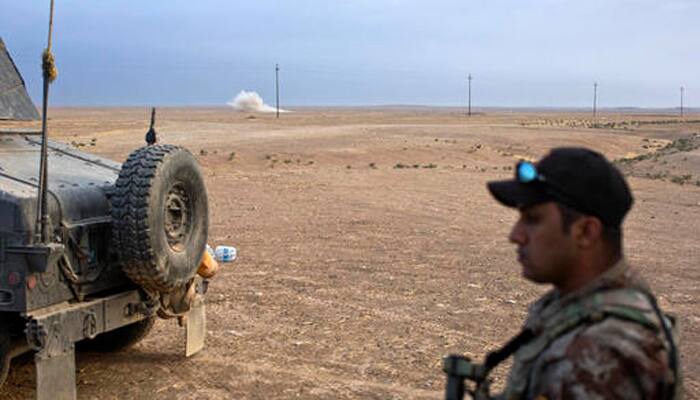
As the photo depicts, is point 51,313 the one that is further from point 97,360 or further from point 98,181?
point 97,360

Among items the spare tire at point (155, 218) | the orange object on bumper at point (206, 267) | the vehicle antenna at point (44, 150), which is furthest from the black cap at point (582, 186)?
the orange object on bumper at point (206, 267)

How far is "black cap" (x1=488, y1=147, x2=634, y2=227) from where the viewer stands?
199cm

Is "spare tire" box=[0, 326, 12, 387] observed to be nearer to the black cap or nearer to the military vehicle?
the military vehicle

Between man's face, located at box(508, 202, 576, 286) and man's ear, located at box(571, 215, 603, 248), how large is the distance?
0.06 feet

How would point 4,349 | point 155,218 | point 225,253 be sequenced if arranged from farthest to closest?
point 225,253 < point 155,218 < point 4,349

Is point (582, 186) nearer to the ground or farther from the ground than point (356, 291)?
farther from the ground

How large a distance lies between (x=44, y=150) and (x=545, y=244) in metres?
3.49

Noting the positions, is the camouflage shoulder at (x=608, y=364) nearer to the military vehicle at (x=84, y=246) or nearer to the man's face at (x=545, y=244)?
the man's face at (x=545, y=244)

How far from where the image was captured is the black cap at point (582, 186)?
6.53 ft

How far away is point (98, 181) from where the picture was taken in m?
6.02

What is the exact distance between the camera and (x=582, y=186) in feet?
6.54

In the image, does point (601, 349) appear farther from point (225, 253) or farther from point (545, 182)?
point (225, 253)

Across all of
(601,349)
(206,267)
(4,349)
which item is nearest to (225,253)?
(206,267)

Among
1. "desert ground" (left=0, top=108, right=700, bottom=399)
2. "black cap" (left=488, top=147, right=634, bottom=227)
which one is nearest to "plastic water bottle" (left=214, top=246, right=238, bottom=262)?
"desert ground" (left=0, top=108, right=700, bottom=399)
